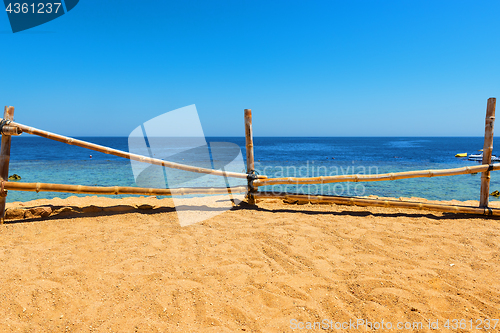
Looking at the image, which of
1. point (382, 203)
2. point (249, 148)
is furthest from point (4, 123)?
point (382, 203)

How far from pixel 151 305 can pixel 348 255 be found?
7.31 feet

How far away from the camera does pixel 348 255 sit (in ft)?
10.3

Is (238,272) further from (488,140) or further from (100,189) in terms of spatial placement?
(488,140)

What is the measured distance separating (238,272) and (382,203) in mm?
3256

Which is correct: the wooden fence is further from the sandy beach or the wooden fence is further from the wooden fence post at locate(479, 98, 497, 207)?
the sandy beach

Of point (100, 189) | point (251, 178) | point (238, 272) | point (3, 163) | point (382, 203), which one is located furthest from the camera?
point (251, 178)

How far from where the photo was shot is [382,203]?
4.76 metres

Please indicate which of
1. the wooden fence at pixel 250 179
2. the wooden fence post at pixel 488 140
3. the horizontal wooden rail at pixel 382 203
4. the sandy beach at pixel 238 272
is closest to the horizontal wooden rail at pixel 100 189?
the wooden fence at pixel 250 179

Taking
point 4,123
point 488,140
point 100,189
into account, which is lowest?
point 100,189

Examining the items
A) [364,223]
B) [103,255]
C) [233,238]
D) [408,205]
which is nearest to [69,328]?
[103,255]

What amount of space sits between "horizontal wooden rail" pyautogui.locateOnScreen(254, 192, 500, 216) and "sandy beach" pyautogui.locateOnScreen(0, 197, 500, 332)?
21 centimetres

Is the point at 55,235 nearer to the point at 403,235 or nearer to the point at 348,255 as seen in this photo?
the point at 348,255

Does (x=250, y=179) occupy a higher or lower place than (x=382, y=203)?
higher

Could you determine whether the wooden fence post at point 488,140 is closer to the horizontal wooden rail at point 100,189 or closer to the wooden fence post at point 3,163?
the horizontal wooden rail at point 100,189
